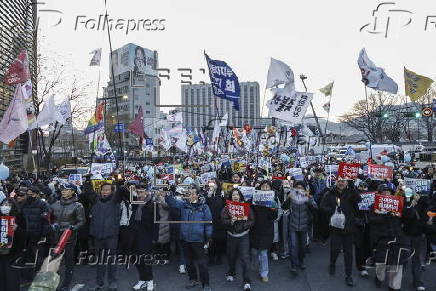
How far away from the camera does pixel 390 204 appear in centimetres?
615

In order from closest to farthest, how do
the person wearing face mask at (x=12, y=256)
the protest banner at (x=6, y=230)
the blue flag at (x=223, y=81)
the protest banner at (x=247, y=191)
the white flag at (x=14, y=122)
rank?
the protest banner at (x=6, y=230), the person wearing face mask at (x=12, y=256), the protest banner at (x=247, y=191), the white flag at (x=14, y=122), the blue flag at (x=223, y=81)

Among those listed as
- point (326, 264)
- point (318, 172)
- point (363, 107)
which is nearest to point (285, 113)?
point (318, 172)

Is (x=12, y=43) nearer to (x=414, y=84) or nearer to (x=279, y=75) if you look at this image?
(x=279, y=75)

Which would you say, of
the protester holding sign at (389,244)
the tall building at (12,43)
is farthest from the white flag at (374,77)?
the tall building at (12,43)

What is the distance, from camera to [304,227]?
7.04 m

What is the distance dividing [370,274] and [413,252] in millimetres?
1138

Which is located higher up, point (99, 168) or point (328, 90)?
point (328, 90)

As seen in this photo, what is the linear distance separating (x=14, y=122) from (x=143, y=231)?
509cm

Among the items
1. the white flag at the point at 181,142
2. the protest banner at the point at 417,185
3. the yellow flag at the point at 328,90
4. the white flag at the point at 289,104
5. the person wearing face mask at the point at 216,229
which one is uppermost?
the yellow flag at the point at 328,90

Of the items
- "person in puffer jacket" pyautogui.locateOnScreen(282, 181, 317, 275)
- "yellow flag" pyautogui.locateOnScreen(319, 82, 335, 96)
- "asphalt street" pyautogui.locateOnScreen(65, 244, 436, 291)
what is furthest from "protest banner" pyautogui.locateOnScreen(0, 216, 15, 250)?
"yellow flag" pyautogui.locateOnScreen(319, 82, 335, 96)

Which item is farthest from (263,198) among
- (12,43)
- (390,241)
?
(12,43)

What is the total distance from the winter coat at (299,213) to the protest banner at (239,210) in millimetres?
1149

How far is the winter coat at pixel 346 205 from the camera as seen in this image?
665cm

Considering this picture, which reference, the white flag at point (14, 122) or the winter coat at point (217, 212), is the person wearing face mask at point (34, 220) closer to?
the winter coat at point (217, 212)
